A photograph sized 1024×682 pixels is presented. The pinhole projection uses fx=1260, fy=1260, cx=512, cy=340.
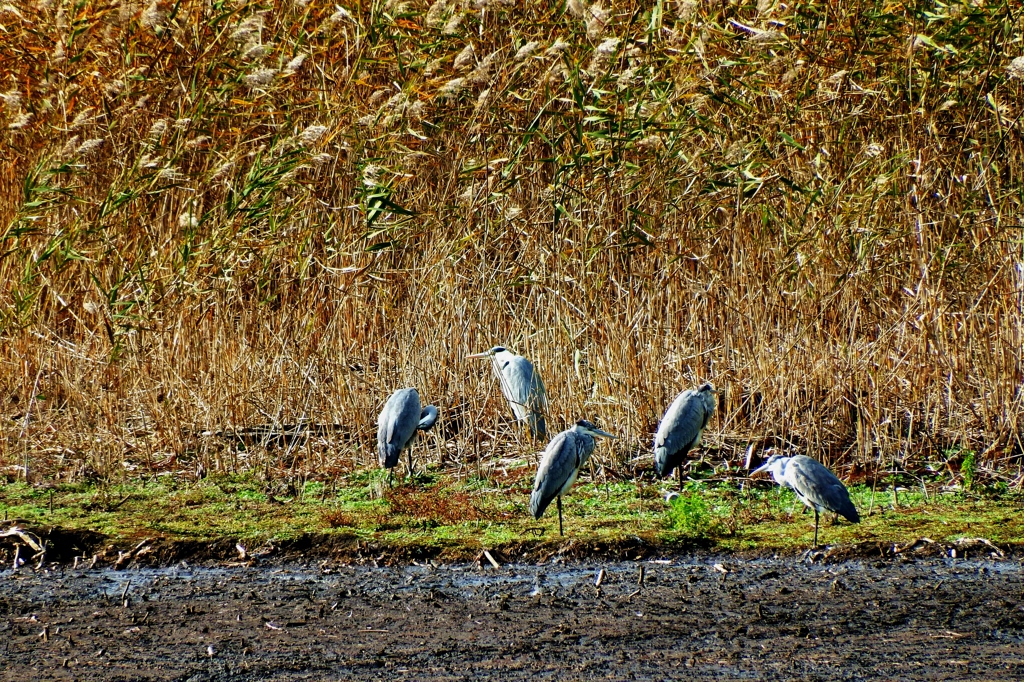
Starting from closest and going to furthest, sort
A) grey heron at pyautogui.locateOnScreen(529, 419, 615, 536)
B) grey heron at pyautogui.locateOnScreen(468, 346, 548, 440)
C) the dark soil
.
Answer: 1. the dark soil
2. grey heron at pyautogui.locateOnScreen(529, 419, 615, 536)
3. grey heron at pyautogui.locateOnScreen(468, 346, 548, 440)

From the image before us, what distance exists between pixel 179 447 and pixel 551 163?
2386mm

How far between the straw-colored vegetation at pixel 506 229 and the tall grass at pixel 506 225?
0.02 m

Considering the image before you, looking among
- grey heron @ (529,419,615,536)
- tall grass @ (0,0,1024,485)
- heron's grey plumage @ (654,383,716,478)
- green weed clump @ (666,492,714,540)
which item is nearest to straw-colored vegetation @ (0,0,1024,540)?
tall grass @ (0,0,1024,485)

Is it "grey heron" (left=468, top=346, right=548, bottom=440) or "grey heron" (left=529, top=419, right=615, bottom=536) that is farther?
"grey heron" (left=468, top=346, right=548, bottom=440)

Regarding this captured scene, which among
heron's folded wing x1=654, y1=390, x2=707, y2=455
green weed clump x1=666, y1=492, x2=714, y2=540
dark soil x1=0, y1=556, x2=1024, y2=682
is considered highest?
heron's folded wing x1=654, y1=390, x2=707, y2=455

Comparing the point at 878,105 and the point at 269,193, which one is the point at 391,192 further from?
the point at 878,105

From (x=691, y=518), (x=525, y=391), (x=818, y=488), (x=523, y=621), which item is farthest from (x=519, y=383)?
(x=523, y=621)

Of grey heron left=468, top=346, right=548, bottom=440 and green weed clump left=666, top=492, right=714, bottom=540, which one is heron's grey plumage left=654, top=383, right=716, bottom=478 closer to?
green weed clump left=666, top=492, right=714, bottom=540

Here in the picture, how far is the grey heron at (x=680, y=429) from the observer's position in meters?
4.96

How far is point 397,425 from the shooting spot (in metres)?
5.04

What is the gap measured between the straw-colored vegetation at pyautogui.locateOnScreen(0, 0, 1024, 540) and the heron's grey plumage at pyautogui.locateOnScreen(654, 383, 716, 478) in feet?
1.20

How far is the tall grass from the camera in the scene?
18.1 ft

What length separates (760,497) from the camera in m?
5.10

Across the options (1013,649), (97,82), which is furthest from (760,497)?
(97,82)
